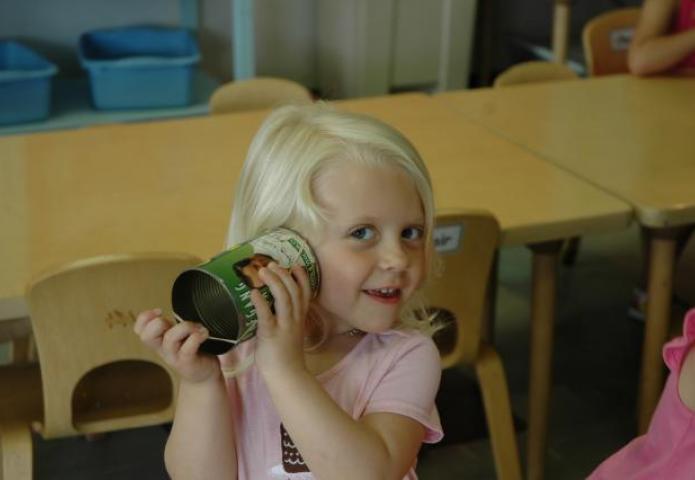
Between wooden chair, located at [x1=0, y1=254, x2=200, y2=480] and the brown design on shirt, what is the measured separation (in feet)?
1.35

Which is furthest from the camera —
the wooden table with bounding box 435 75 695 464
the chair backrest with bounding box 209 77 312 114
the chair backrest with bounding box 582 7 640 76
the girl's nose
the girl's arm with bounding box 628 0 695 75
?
the chair backrest with bounding box 582 7 640 76

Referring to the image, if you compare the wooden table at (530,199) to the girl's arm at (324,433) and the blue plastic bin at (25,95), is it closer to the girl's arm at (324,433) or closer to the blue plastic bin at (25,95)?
the girl's arm at (324,433)

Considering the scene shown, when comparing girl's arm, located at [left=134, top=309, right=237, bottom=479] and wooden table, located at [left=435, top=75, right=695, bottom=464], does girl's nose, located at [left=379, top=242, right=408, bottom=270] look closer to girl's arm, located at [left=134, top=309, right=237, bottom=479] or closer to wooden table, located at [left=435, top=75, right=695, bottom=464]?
girl's arm, located at [left=134, top=309, right=237, bottom=479]

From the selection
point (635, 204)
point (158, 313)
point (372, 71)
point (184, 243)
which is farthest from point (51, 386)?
point (372, 71)

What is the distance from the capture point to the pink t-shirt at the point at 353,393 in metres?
0.98

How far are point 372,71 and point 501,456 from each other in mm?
2184

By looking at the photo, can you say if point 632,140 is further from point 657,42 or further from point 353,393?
point 353,393

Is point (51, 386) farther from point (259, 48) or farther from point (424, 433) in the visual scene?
point (259, 48)

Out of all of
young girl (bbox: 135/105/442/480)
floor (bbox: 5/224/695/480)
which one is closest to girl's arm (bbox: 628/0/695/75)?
floor (bbox: 5/224/695/480)

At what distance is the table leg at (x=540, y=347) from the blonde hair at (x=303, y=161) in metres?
0.88

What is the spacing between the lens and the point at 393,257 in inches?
36.1

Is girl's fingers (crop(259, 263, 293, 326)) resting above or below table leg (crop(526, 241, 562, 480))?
above

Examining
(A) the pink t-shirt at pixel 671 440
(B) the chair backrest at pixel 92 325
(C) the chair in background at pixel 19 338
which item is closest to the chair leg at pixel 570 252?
(C) the chair in background at pixel 19 338

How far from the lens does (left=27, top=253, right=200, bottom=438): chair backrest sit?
1.32 m
